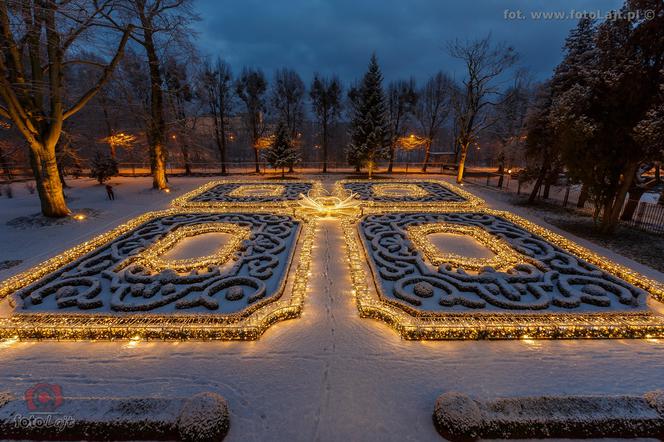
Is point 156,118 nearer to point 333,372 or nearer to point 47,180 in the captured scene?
point 47,180

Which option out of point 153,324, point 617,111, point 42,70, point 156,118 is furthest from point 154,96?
point 617,111

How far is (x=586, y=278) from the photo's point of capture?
22.3ft

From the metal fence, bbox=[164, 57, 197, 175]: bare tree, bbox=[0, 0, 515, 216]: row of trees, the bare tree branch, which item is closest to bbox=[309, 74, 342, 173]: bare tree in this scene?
bbox=[0, 0, 515, 216]: row of trees

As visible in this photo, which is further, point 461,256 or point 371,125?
point 371,125

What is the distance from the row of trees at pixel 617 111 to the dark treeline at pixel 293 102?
35mm

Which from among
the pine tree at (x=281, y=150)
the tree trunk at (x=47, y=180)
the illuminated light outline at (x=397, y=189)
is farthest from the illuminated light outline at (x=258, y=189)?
the tree trunk at (x=47, y=180)

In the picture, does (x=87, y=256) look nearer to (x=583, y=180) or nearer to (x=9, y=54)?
(x=9, y=54)

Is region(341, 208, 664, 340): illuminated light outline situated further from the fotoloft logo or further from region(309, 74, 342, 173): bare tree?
region(309, 74, 342, 173): bare tree

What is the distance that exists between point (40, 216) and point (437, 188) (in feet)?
67.7

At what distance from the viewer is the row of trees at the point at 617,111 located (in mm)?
8562

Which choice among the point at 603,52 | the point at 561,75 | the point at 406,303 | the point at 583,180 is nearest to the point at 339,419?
the point at 406,303

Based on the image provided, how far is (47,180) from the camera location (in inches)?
442

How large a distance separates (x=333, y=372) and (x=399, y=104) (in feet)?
98.1

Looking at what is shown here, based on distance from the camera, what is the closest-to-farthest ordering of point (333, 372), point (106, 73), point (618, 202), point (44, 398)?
1. point (44, 398)
2. point (333, 372)
3. point (618, 202)
4. point (106, 73)
